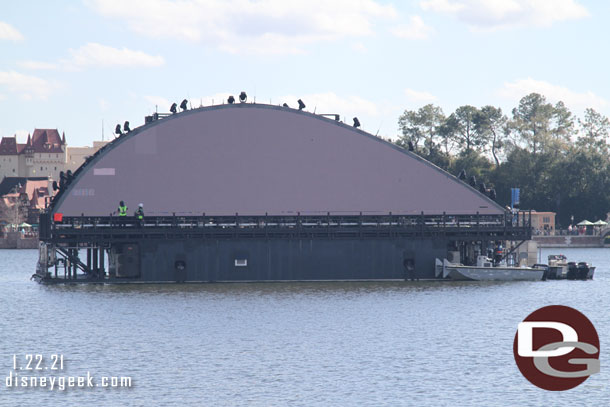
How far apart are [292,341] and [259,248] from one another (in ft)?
89.4

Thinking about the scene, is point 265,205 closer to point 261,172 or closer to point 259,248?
point 261,172

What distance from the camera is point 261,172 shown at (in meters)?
87.1

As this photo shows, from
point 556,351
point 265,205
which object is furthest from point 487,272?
point 556,351

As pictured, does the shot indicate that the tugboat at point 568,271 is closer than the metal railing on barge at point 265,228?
No

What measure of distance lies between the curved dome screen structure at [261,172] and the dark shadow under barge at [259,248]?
302cm

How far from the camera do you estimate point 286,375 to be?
151 feet

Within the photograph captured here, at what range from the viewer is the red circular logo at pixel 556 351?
43969mm

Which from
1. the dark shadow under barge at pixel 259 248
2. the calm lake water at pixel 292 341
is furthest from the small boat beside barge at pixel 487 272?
the calm lake water at pixel 292 341

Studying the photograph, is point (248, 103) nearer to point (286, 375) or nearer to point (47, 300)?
point (47, 300)

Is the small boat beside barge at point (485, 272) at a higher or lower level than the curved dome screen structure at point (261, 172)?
lower

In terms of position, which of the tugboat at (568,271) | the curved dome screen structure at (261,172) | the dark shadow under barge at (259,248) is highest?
the curved dome screen structure at (261,172)

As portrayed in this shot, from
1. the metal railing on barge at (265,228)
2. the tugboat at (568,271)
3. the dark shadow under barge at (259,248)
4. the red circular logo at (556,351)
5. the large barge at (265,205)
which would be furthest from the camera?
the tugboat at (568,271)

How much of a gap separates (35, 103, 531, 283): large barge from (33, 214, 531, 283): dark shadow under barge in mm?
71

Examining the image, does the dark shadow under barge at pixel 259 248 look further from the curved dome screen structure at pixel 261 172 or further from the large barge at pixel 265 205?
the curved dome screen structure at pixel 261 172
